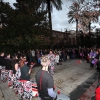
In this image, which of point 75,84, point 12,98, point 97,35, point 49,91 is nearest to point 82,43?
point 97,35

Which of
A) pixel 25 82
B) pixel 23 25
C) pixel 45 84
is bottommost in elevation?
pixel 25 82

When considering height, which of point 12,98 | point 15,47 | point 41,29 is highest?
point 41,29

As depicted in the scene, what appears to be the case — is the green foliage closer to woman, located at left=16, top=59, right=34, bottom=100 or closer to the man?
woman, located at left=16, top=59, right=34, bottom=100

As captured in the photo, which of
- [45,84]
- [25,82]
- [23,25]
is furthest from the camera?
[23,25]

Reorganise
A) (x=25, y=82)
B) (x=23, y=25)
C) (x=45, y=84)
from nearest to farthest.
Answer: (x=45, y=84)
(x=25, y=82)
(x=23, y=25)

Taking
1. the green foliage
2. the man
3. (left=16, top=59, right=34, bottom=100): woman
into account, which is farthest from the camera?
the green foliage

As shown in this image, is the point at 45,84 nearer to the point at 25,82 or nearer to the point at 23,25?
the point at 25,82

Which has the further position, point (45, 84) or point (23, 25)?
point (23, 25)

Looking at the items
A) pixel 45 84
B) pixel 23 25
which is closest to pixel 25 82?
pixel 45 84

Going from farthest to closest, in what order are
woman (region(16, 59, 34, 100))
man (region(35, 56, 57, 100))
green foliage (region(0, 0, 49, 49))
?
1. green foliage (region(0, 0, 49, 49))
2. woman (region(16, 59, 34, 100))
3. man (region(35, 56, 57, 100))

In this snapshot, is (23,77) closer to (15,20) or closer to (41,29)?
(15,20)

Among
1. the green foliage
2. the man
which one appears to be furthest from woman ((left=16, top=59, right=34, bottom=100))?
the green foliage

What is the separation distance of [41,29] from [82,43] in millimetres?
20280

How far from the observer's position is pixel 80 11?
36.6 feet
